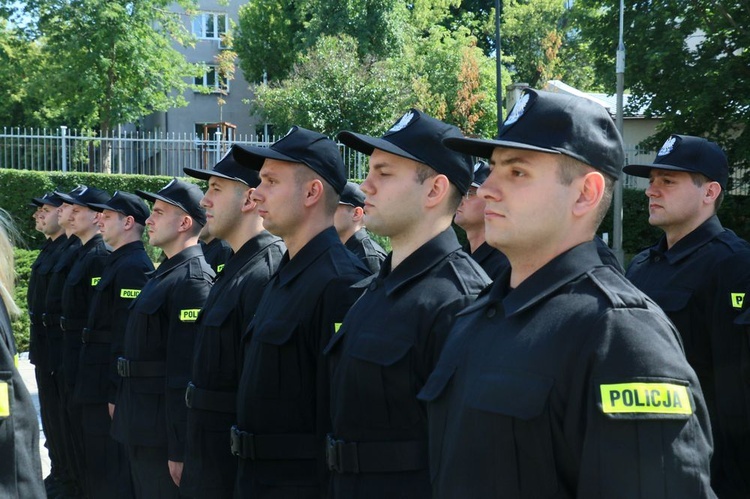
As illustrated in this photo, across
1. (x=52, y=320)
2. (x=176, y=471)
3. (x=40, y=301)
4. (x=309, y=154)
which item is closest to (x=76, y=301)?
(x=52, y=320)

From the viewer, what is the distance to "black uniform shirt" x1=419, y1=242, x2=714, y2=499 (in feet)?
6.97

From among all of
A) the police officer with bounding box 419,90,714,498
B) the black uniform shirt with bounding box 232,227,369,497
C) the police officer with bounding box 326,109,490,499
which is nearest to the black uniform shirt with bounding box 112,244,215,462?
the black uniform shirt with bounding box 232,227,369,497

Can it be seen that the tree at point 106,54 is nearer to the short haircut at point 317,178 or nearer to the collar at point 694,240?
the short haircut at point 317,178

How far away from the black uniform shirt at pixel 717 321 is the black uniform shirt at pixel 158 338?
2.74 m

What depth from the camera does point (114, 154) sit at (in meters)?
20.9

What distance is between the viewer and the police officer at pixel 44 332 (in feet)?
30.2

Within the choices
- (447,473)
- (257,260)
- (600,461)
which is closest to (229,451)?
(257,260)

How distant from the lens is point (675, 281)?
17.6 ft

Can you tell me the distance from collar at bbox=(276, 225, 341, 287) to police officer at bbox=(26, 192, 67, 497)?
5.13 m

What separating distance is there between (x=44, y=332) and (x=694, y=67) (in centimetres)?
1812

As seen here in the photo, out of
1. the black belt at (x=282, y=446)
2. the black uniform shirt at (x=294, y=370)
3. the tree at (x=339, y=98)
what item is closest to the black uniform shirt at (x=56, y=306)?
the black uniform shirt at (x=294, y=370)

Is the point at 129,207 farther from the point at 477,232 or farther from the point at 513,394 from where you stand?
the point at 513,394

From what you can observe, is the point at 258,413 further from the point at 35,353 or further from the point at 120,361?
the point at 35,353

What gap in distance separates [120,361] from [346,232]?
281 cm
